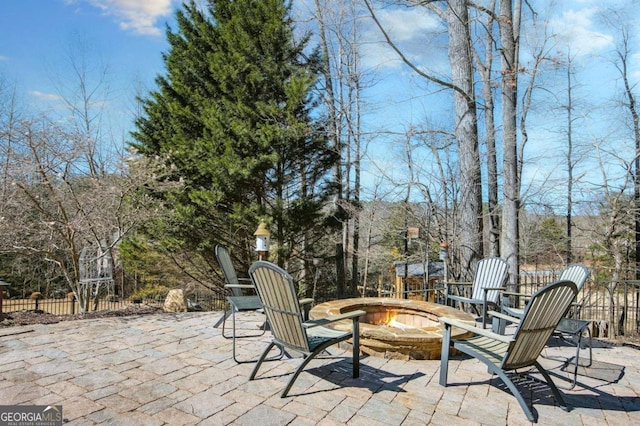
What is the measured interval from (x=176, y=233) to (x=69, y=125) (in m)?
3.22

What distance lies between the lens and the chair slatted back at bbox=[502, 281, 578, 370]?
2320mm

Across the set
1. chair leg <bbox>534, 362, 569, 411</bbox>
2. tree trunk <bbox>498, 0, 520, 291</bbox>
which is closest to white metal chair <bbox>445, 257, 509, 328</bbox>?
chair leg <bbox>534, 362, 569, 411</bbox>

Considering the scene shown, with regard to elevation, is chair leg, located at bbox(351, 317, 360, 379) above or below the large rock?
above

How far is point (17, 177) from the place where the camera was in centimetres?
574

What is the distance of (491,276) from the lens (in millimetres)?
4758

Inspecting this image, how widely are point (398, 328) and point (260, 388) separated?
5.50 feet

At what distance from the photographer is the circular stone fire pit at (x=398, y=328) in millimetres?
3408

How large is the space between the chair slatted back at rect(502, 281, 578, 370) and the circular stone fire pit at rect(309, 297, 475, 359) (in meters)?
0.98

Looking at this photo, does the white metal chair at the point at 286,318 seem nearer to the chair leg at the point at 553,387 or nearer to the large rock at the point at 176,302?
the chair leg at the point at 553,387

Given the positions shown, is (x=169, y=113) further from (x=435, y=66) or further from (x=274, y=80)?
(x=435, y=66)

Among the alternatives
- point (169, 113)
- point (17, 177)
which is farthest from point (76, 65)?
point (17, 177)

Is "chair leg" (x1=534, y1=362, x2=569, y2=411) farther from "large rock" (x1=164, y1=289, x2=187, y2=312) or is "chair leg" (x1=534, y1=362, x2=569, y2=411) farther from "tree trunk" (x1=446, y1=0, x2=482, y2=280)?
"large rock" (x1=164, y1=289, x2=187, y2=312)

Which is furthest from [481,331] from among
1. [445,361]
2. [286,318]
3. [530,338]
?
[286,318]

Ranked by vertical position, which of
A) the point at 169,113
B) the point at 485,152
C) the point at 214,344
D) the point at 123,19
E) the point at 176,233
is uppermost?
the point at 123,19
